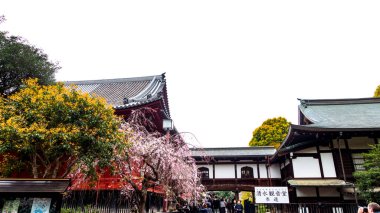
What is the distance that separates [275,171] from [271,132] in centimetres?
2381

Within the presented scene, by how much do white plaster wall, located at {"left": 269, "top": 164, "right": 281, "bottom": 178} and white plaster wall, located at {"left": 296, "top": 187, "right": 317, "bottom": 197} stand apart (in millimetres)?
7048

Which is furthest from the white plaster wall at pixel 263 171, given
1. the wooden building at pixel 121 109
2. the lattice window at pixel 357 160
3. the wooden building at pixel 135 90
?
the wooden building at pixel 121 109

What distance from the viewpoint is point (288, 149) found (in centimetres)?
1712

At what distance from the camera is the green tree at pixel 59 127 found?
766cm

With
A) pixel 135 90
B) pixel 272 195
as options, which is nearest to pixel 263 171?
pixel 272 195

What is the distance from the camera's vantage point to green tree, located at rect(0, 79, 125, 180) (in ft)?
25.1

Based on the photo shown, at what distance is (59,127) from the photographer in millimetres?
8039

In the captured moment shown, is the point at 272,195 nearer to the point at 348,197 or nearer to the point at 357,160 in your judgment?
the point at 348,197

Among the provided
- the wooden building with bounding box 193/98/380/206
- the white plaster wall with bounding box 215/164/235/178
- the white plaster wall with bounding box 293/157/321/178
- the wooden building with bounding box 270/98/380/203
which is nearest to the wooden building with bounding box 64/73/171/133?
the wooden building with bounding box 193/98/380/206

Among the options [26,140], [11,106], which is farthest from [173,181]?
[11,106]

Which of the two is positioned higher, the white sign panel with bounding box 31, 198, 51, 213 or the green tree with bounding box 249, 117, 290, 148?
the green tree with bounding box 249, 117, 290, 148

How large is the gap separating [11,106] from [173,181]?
6.29 metres

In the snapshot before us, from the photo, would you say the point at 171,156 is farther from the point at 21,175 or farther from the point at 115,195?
the point at 21,175

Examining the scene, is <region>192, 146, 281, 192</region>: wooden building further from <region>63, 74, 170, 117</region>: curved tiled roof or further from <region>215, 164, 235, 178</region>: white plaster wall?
<region>63, 74, 170, 117</region>: curved tiled roof
